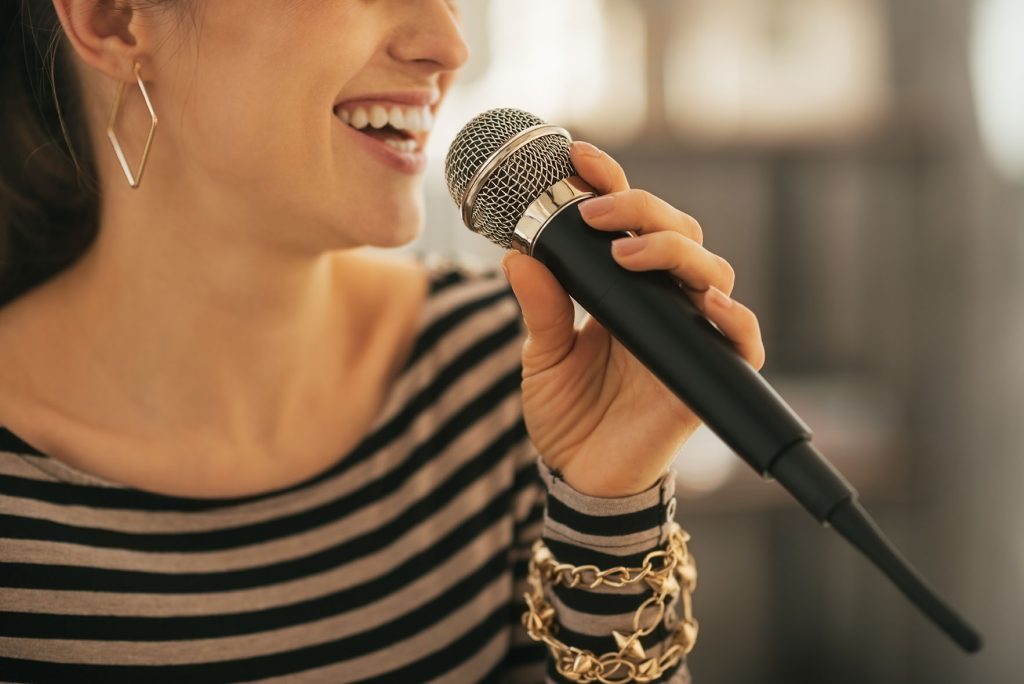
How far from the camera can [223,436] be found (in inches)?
40.9

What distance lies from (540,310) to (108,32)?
1.69 ft

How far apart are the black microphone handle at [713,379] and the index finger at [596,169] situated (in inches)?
1.7

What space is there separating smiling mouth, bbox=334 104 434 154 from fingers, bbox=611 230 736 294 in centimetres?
36

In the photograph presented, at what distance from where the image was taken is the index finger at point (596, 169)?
0.70 meters

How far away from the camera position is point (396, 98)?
911mm

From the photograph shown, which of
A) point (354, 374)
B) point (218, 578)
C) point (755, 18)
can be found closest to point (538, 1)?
point (755, 18)

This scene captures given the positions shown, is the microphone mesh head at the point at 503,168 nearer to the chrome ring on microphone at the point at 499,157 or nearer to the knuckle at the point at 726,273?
the chrome ring on microphone at the point at 499,157

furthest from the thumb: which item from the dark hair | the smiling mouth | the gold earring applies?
the dark hair

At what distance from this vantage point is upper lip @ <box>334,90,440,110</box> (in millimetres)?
888

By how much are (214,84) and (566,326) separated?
40 cm

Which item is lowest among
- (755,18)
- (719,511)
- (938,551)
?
(938,551)

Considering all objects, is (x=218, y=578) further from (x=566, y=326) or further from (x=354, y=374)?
(x=566, y=326)

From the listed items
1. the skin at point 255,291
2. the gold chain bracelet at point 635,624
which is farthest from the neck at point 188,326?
the gold chain bracelet at point 635,624

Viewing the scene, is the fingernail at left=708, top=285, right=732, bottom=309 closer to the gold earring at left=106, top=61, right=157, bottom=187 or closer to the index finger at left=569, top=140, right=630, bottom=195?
the index finger at left=569, top=140, right=630, bottom=195
